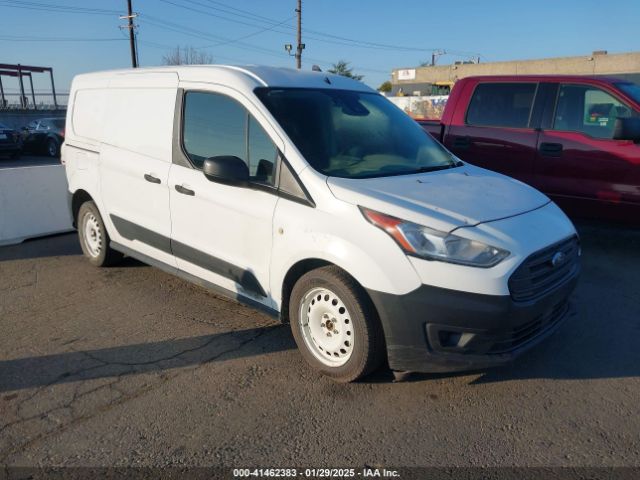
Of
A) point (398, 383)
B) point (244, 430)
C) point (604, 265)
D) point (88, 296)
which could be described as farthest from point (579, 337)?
point (88, 296)

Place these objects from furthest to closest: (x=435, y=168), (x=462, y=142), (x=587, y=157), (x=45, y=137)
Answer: (x=45, y=137), (x=462, y=142), (x=587, y=157), (x=435, y=168)

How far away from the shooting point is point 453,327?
2.99m

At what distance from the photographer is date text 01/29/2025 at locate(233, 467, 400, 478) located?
8.58ft

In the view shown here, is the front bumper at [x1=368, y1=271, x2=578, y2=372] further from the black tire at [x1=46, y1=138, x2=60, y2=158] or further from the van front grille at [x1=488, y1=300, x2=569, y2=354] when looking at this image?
the black tire at [x1=46, y1=138, x2=60, y2=158]

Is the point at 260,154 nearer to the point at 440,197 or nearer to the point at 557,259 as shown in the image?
the point at 440,197

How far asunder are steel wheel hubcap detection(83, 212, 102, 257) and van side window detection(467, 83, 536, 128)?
4.63 metres

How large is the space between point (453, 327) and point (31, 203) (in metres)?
6.18

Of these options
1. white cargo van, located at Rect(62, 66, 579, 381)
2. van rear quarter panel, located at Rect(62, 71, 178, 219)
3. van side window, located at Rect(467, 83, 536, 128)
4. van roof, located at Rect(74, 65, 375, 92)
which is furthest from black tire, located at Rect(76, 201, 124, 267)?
van side window, located at Rect(467, 83, 536, 128)

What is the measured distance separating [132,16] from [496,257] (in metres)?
33.5

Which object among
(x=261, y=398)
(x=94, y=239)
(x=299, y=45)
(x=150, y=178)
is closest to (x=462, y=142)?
(x=150, y=178)

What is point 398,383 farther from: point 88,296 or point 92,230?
point 92,230

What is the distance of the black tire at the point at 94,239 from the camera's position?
Answer: 17.9ft

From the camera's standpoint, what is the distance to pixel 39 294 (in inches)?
201

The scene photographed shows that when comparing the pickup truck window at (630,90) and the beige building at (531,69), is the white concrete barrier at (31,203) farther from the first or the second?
the beige building at (531,69)
